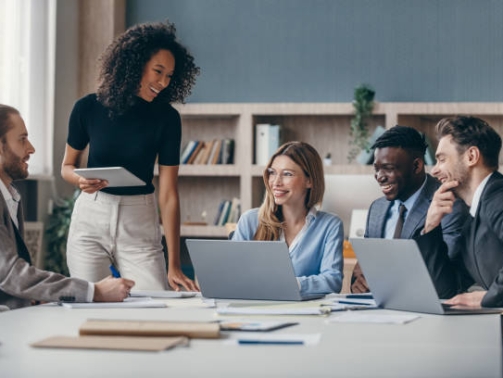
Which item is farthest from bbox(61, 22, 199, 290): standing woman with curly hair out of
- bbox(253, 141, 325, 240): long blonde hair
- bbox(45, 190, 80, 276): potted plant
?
bbox(45, 190, 80, 276): potted plant

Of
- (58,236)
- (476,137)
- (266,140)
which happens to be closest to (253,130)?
(266,140)

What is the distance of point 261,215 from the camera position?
2955 millimetres

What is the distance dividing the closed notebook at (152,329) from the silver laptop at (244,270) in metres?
0.62

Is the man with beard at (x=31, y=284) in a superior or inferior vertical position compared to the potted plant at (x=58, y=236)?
superior

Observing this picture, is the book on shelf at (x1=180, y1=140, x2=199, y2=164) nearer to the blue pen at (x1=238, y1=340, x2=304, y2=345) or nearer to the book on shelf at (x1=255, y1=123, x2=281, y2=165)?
the book on shelf at (x1=255, y1=123, x2=281, y2=165)

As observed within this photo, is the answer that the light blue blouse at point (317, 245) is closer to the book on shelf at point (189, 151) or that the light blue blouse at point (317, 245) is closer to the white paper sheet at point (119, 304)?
the white paper sheet at point (119, 304)

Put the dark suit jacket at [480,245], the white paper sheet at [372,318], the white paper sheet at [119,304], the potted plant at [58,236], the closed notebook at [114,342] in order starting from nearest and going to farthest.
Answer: the closed notebook at [114,342], the white paper sheet at [372,318], the white paper sheet at [119,304], the dark suit jacket at [480,245], the potted plant at [58,236]

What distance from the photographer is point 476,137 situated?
268 cm

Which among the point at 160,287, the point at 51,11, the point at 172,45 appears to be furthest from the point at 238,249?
the point at 51,11

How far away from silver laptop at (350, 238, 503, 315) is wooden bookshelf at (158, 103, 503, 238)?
3685 mm

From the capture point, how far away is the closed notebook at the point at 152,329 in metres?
1.54

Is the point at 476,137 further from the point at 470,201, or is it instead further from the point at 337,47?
the point at 337,47

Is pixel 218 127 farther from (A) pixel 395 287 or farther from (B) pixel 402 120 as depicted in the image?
(A) pixel 395 287

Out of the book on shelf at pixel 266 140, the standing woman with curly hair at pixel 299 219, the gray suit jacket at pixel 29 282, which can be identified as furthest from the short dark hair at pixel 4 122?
the book on shelf at pixel 266 140
